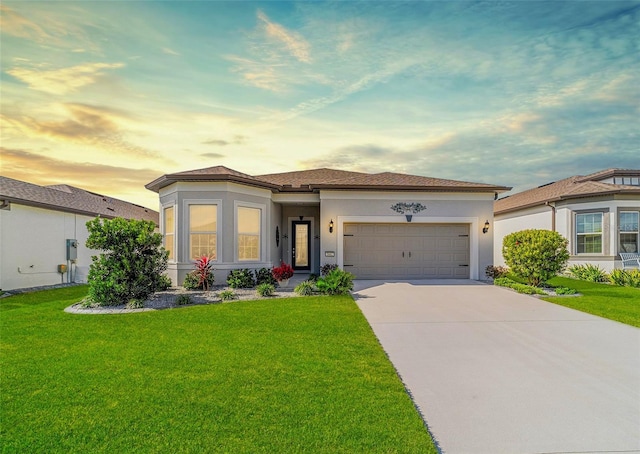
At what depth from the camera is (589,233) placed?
14969 mm

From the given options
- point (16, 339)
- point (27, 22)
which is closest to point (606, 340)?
point (16, 339)

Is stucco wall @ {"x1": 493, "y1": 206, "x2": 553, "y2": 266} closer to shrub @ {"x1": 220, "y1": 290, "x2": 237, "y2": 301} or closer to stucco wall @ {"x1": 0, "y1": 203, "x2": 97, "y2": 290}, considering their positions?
shrub @ {"x1": 220, "y1": 290, "x2": 237, "y2": 301}

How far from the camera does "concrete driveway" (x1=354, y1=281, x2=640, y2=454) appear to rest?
10.3ft

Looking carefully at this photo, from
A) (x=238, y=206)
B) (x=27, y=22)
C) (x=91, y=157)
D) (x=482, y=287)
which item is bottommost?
(x=482, y=287)

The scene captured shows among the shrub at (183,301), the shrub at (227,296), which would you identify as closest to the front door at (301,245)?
the shrub at (227,296)


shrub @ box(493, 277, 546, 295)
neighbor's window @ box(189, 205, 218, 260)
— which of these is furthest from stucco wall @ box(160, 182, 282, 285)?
shrub @ box(493, 277, 546, 295)

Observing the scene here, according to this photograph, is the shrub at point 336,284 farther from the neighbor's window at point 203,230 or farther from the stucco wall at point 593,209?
the stucco wall at point 593,209

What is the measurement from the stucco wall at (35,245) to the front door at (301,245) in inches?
342

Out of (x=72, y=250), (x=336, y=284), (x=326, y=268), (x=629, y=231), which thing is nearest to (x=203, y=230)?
(x=326, y=268)

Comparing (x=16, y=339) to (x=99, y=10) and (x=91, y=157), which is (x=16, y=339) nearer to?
(x=99, y=10)

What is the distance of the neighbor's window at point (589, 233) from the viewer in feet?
48.2

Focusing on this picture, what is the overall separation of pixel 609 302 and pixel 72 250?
1794 cm

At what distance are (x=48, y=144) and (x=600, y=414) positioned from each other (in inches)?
584

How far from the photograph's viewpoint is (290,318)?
731cm
